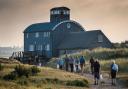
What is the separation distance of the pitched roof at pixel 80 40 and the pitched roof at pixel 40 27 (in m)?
4.17

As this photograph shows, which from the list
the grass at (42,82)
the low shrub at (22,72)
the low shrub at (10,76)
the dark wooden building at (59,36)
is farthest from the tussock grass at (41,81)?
the dark wooden building at (59,36)

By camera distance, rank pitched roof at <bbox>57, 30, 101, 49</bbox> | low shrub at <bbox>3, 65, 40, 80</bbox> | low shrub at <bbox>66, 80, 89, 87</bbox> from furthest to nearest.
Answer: pitched roof at <bbox>57, 30, 101, 49</bbox> → low shrub at <bbox>3, 65, 40, 80</bbox> → low shrub at <bbox>66, 80, 89, 87</bbox>

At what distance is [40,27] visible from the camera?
94188 mm

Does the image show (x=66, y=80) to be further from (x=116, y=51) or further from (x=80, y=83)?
(x=116, y=51)

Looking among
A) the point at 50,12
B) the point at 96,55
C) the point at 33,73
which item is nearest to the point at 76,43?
the point at 50,12

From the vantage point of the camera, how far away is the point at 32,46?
3765 inches

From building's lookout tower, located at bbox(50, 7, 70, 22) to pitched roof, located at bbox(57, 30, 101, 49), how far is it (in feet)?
Result: 15.9

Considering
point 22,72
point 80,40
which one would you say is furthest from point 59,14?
point 22,72

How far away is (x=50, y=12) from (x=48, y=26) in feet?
18.8

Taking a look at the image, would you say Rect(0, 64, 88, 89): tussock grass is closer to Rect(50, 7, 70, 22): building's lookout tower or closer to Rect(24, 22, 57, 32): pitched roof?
Rect(24, 22, 57, 32): pitched roof

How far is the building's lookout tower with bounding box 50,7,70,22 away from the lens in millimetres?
93812

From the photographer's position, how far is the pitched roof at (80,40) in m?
84.7

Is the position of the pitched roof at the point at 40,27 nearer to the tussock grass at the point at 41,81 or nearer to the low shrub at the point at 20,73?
the tussock grass at the point at 41,81

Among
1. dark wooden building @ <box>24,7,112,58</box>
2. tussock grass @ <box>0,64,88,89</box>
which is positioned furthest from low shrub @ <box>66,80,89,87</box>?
dark wooden building @ <box>24,7,112,58</box>
